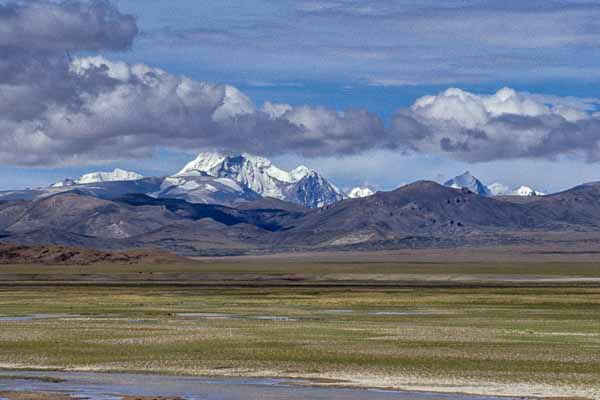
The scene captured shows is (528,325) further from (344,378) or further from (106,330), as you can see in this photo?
(344,378)

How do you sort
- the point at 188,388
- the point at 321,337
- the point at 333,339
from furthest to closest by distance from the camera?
the point at 321,337 < the point at 333,339 < the point at 188,388

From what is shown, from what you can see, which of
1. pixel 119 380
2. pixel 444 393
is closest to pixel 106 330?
pixel 119 380

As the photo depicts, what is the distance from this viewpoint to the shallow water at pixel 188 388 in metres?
39.1

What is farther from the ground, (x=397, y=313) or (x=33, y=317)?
(x=33, y=317)

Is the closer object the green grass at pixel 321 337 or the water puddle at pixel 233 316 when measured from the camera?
the green grass at pixel 321 337

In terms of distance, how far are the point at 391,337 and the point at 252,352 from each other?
11.2 m

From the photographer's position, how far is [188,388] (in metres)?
41.4

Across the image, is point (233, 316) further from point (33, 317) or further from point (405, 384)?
point (405, 384)

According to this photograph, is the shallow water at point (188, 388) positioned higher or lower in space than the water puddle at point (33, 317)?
lower

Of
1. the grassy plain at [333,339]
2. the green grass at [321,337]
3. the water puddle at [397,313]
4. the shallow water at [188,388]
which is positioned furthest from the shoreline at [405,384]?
the water puddle at [397,313]

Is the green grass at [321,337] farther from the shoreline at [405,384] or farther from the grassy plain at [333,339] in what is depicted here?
the shoreline at [405,384]

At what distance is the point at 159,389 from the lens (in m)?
41.0

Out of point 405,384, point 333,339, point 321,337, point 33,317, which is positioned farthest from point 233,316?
point 405,384

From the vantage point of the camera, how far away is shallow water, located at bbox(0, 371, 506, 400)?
39.1 metres
